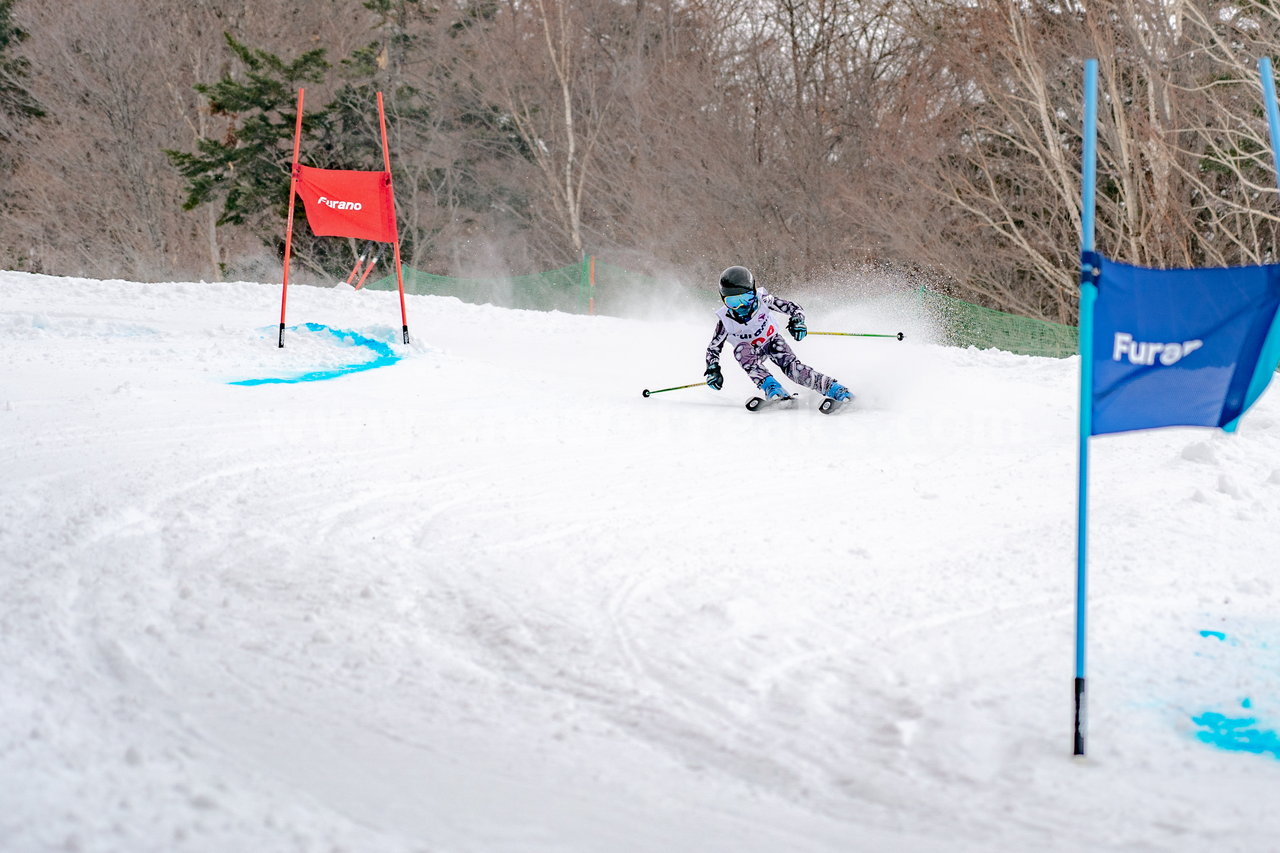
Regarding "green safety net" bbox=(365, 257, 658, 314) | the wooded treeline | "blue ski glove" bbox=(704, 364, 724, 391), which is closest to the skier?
"blue ski glove" bbox=(704, 364, 724, 391)

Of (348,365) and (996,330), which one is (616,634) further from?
(996,330)

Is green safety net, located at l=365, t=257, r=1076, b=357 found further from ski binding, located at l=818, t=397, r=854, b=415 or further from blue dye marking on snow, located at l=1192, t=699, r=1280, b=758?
blue dye marking on snow, located at l=1192, t=699, r=1280, b=758

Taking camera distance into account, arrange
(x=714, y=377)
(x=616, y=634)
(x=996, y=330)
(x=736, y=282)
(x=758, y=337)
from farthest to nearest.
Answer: (x=996, y=330)
(x=714, y=377)
(x=758, y=337)
(x=736, y=282)
(x=616, y=634)

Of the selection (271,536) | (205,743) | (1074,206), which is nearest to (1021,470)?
(271,536)

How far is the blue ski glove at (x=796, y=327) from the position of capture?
32.3ft

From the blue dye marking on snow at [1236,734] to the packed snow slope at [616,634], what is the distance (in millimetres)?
11

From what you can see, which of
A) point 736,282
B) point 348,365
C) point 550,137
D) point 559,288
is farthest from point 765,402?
point 550,137

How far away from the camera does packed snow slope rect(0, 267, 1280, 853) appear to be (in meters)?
2.86

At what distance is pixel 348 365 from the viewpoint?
454 inches

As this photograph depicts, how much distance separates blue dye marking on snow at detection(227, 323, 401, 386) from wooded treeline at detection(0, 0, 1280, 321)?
1150cm

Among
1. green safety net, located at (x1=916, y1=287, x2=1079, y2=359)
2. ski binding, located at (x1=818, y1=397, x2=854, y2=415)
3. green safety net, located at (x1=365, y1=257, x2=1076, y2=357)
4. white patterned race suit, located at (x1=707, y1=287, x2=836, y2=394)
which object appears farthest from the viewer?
green safety net, located at (x1=365, y1=257, x2=1076, y2=357)

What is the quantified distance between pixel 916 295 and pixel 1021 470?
1159 centimetres

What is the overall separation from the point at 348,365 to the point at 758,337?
4.40 metres

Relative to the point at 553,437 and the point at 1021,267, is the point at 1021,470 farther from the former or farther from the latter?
the point at 1021,267
